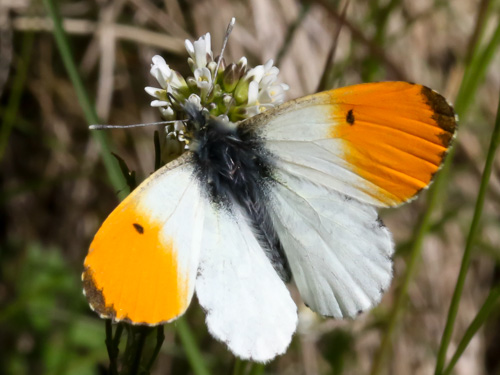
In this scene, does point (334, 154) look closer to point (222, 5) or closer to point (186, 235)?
point (186, 235)

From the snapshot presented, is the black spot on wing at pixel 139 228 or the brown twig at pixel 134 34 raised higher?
the brown twig at pixel 134 34

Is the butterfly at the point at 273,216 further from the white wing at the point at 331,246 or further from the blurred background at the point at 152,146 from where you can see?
the blurred background at the point at 152,146

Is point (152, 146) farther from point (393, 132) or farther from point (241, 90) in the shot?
point (393, 132)

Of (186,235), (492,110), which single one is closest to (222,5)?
(492,110)

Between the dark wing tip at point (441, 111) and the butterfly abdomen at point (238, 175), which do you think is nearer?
the dark wing tip at point (441, 111)

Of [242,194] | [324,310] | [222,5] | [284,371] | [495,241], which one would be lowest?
[284,371]

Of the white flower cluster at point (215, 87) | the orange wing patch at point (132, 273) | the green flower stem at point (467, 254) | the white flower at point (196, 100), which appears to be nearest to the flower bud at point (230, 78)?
the white flower cluster at point (215, 87)

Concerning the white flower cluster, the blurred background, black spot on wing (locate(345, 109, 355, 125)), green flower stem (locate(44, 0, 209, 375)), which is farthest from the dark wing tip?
the blurred background
